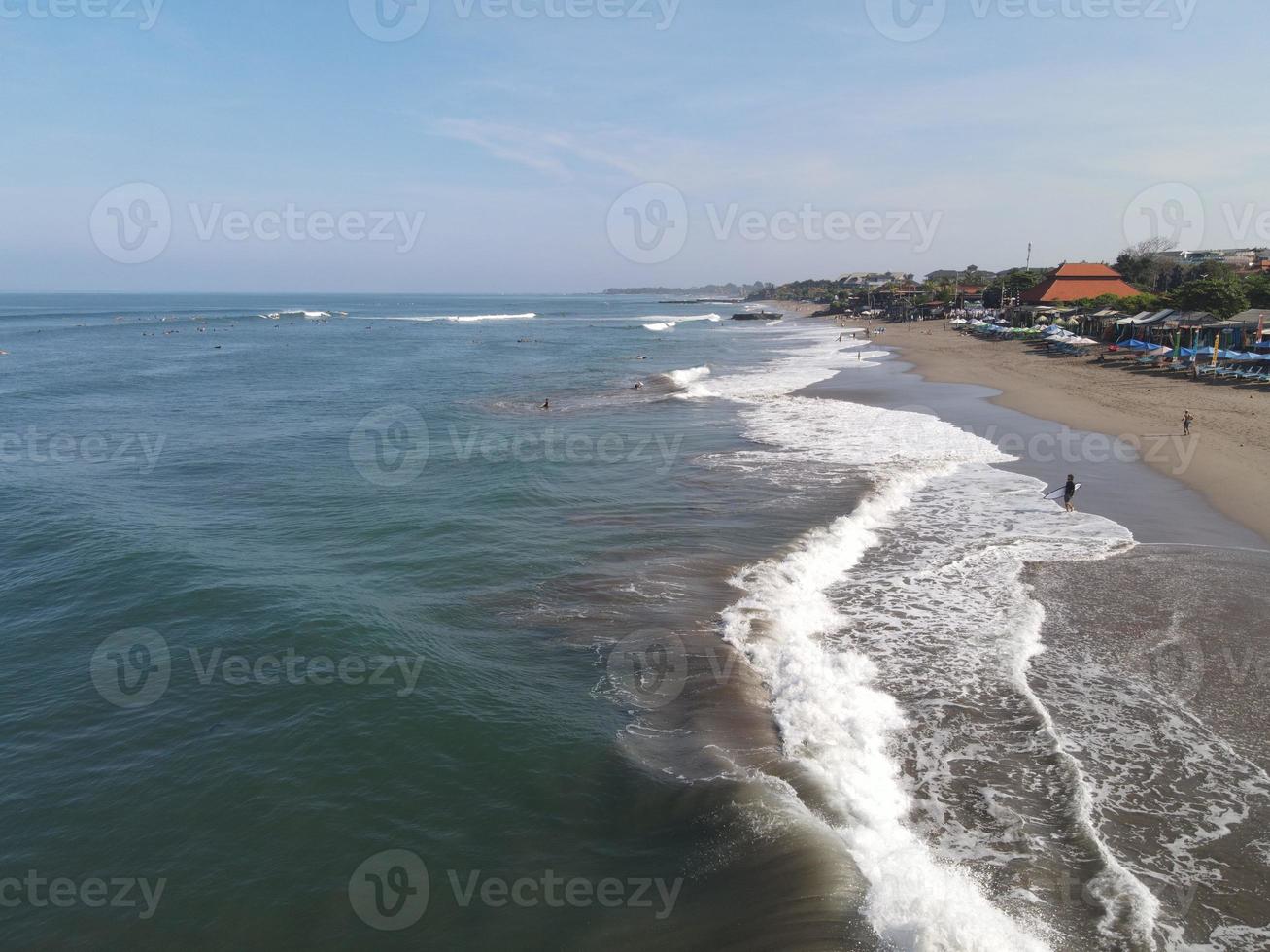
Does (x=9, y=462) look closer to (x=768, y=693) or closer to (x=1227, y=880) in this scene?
(x=768, y=693)

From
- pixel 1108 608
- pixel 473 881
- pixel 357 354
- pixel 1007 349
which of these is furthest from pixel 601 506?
pixel 357 354
